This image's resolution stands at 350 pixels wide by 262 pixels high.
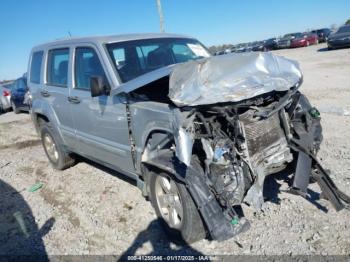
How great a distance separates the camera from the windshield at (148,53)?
420 cm

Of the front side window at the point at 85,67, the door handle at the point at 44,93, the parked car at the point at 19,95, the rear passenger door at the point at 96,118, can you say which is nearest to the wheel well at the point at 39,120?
the door handle at the point at 44,93

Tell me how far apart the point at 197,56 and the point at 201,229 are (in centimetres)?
268

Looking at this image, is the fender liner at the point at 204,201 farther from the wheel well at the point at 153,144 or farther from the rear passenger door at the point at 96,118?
the rear passenger door at the point at 96,118

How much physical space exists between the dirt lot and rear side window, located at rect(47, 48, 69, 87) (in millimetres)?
1613

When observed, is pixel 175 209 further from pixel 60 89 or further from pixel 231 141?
pixel 60 89

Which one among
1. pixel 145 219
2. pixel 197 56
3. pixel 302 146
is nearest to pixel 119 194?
pixel 145 219

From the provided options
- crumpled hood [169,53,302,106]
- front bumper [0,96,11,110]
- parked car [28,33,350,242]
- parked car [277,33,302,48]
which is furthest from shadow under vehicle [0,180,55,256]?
parked car [277,33,302,48]

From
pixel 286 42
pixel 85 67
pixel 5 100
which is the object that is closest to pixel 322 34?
pixel 286 42

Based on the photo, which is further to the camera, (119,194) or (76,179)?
(76,179)

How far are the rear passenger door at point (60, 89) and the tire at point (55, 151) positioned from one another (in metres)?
0.44

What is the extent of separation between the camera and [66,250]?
3627 millimetres

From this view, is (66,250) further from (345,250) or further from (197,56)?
(197,56)

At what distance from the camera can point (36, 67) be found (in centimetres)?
601

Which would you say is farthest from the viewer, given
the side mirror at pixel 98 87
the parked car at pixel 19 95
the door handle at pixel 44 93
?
the parked car at pixel 19 95
